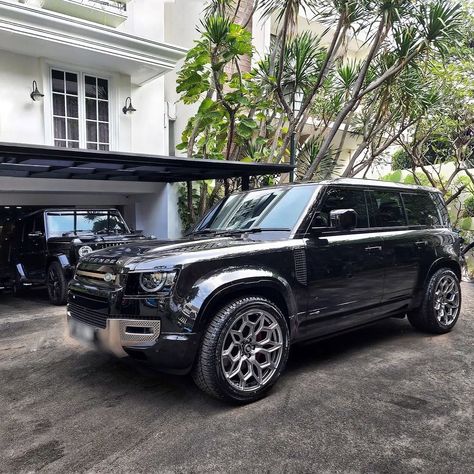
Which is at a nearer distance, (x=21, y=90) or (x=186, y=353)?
(x=186, y=353)

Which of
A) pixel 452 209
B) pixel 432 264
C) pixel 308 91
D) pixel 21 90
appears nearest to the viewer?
pixel 432 264

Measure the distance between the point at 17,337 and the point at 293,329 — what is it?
3.77 metres

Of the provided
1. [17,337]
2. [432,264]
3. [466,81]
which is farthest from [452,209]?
[17,337]

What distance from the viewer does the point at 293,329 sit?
12.8 feet

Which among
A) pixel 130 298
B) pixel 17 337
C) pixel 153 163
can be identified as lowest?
pixel 17 337

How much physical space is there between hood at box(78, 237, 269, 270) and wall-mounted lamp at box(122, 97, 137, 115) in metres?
7.02

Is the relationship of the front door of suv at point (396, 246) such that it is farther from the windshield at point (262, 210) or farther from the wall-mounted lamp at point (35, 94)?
the wall-mounted lamp at point (35, 94)

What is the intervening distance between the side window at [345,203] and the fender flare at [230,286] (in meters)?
0.85

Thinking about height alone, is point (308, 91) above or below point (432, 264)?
above

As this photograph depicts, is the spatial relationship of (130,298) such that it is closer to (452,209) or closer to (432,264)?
(432,264)

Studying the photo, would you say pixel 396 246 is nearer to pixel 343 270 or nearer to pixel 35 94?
pixel 343 270

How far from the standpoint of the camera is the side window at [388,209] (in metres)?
4.89

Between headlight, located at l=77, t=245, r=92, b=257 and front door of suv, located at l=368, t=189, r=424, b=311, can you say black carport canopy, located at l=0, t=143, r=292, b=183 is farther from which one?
front door of suv, located at l=368, t=189, r=424, b=311

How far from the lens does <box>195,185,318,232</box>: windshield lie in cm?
427
